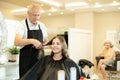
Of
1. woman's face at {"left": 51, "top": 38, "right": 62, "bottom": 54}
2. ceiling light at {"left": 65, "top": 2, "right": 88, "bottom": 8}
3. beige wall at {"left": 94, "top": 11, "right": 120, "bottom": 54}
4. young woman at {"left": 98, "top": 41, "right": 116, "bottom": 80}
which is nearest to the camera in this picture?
woman's face at {"left": 51, "top": 38, "right": 62, "bottom": 54}

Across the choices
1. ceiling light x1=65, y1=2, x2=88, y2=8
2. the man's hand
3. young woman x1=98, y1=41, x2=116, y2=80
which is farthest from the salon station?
the man's hand

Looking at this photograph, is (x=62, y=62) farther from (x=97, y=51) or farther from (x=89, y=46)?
(x=97, y=51)

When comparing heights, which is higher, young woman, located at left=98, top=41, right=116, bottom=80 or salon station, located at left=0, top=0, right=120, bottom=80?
salon station, located at left=0, top=0, right=120, bottom=80

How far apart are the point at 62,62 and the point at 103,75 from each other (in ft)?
11.8

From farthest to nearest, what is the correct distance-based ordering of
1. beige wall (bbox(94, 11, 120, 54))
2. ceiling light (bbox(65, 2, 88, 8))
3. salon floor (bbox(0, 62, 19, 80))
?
beige wall (bbox(94, 11, 120, 54)) < ceiling light (bbox(65, 2, 88, 8)) < salon floor (bbox(0, 62, 19, 80))

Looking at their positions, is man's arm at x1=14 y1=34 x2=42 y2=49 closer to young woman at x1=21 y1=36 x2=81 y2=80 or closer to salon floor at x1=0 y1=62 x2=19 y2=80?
young woman at x1=21 y1=36 x2=81 y2=80

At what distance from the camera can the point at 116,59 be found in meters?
5.56

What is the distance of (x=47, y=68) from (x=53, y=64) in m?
0.07

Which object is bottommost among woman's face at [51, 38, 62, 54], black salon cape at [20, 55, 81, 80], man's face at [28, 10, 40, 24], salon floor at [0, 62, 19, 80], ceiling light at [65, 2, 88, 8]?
salon floor at [0, 62, 19, 80]

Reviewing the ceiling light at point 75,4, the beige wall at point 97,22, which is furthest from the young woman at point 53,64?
the beige wall at point 97,22

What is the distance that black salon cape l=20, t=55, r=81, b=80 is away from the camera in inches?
82.7

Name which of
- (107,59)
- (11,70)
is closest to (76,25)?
(107,59)

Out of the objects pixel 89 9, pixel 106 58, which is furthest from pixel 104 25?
pixel 106 58

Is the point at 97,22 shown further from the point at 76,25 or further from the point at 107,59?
the point at 107,59
